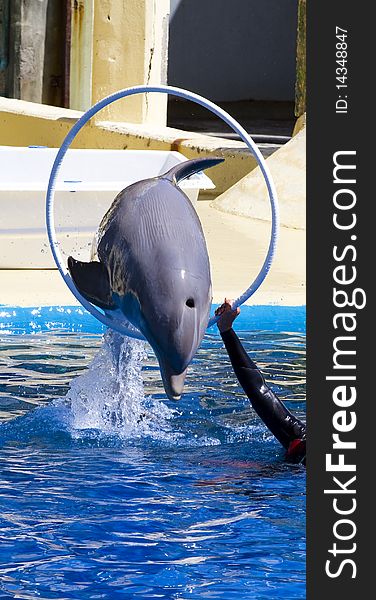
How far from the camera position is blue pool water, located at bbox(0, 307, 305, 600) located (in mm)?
3273

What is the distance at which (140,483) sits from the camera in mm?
4023

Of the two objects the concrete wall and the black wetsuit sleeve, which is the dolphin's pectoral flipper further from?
the concrete wall

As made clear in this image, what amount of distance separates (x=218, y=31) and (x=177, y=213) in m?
14.6

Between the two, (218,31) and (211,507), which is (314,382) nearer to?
(211,507)

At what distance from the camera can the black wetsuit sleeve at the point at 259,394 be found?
159 inches

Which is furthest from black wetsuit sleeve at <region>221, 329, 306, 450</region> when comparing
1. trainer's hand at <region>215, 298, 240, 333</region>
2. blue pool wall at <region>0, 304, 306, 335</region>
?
blue pool wall at <region>0, 304, 306, 335</region>

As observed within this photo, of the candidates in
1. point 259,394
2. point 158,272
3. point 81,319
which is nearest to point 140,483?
point 259,394

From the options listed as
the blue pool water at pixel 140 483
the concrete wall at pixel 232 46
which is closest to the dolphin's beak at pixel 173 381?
the blue pool water at pixel 140 483

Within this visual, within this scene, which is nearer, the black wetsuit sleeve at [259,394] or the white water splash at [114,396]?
the black wetsuit sleeve at [259,394]

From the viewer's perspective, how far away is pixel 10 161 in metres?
8.83

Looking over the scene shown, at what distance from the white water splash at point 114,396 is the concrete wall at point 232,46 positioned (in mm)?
13516

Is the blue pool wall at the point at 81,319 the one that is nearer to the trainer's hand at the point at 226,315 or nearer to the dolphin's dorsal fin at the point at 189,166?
the dolphin's dorsal fin at the point at 189,166

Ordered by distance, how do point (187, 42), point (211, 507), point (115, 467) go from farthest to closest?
1. point (187, 42)
2. point (115, 467)
3. point (211, 507)

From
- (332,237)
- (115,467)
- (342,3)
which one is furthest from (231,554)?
(342,3)
